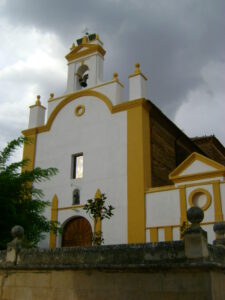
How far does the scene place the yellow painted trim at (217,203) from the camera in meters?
14.5

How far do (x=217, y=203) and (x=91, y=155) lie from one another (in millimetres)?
6370

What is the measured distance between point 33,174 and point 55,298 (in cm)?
591

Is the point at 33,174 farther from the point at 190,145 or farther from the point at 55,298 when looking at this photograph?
the point at 190,145

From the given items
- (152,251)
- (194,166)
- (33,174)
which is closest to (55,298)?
(152,251)

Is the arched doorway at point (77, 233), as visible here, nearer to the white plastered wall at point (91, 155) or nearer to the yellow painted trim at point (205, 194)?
the white plastered wall at point (91, 155)

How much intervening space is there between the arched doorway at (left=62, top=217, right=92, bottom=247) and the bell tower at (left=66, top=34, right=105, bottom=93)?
23.4 ft

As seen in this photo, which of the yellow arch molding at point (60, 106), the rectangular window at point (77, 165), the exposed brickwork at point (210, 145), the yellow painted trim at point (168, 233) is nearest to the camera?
the yellow painted trim at point (168, 233)

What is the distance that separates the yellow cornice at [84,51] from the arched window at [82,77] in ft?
2.40

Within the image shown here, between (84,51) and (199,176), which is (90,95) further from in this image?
(199,176)

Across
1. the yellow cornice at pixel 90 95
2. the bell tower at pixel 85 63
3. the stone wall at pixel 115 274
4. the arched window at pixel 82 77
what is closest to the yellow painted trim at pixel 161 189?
the yellow cornice at pixel 90 95

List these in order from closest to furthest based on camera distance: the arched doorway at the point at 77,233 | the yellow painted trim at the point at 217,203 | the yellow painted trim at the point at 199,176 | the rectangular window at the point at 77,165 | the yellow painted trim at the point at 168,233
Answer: the yellow painted trim at the point at 217,203
the yellow painted trim at the point at 168,233
the yellow painted trim at the point at 199,176
the arched doorway at the point at 77,233
the rectangular window at the point at 77,165

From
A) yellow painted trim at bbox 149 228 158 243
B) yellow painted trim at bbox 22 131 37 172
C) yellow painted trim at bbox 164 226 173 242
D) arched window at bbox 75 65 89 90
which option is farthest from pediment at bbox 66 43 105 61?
yellow painted trim at bbox 164 226 173 242

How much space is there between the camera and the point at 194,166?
1579 centimetres

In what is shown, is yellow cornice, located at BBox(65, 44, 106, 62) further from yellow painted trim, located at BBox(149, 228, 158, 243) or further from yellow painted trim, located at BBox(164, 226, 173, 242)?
yellow painted trim, located at BBox(164, 226, 173, 242)
